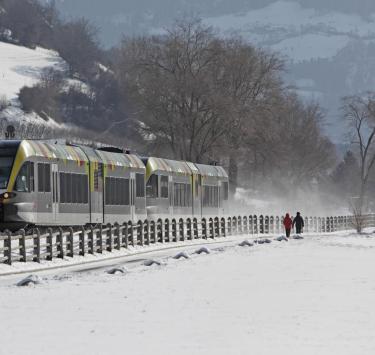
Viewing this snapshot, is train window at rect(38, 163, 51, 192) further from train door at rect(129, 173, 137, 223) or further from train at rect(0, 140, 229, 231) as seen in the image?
train door at rect(129, 173, 137, 223)

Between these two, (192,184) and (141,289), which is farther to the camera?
(192,184)

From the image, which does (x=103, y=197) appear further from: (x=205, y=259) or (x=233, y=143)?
(x=233, y=143)

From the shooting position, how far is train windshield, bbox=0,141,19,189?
130 feet

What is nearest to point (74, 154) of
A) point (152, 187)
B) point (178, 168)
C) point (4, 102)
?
point (152, 187)

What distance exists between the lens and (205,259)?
111 feet

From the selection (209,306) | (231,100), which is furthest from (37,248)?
(231,100)

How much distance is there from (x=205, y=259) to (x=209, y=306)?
1388 centimetres

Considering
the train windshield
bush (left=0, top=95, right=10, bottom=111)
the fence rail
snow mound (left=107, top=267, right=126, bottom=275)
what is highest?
bush (left=0, top=95, right=10, bottom=111)

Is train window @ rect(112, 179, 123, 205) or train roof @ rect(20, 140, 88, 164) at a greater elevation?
train roof @ rect(20, 140, 88, 164)

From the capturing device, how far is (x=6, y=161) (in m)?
39.8

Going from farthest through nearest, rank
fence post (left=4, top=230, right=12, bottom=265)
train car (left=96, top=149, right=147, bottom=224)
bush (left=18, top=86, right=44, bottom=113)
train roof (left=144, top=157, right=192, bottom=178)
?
1. bush (left=18, top=86, right=44, bottom=113)
2. train roof (left=144, top=157, right=192, bottom=178)
3. train car (left=96, top=149, right=147, bottom=224)
4. fence post (left=4, top=230, right=12, bottom=265)

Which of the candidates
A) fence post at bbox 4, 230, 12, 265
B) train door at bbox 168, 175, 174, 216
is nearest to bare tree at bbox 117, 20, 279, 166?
train door at bbox 168, 175, 174, 216

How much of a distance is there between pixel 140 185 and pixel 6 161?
576 inches

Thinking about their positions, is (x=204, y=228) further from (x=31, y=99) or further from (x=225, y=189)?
(x=31, y=99)
